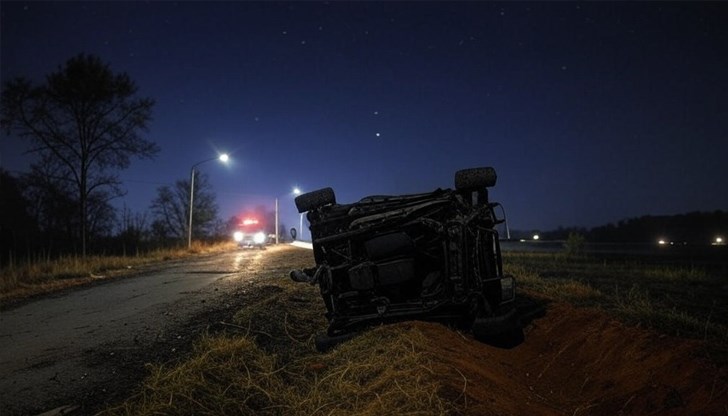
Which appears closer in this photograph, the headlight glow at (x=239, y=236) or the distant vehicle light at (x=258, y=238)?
the distant vehicle light at (x=258, y=238)

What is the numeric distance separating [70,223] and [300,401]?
36.3 metres

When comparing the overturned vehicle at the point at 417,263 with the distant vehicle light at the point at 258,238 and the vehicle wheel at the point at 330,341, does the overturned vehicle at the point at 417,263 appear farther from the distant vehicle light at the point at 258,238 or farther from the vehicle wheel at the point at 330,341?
the distant vehicle light at the point at 258,238

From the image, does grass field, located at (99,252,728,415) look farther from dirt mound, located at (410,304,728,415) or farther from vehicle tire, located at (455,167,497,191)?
vehicle tire, located at (455,167,497,191)

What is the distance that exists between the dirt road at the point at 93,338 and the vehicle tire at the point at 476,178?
151 inches

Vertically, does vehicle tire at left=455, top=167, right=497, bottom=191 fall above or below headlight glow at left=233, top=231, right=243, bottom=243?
above

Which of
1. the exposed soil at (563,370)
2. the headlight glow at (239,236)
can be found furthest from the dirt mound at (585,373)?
the headlight glow at (239,236)

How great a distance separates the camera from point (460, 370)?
3484 millimetres

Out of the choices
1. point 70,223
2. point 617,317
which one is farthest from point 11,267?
point 70,223

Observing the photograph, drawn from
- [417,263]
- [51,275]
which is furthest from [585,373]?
[51,275]

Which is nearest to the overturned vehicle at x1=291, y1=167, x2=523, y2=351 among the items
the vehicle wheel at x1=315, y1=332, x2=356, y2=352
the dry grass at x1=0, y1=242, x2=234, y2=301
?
the vehicle wheel at x1=315, y1=332, x2=356, y2=352

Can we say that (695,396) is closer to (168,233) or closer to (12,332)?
(12,332)

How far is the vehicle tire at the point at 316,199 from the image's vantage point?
5117 mm

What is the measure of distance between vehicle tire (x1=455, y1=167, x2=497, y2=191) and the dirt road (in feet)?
12.6

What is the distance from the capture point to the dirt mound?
3.26 m
